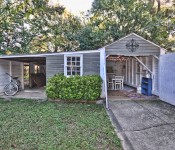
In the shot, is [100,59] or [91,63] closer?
[100,59]

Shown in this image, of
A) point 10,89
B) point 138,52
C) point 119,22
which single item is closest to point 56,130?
point 138,52

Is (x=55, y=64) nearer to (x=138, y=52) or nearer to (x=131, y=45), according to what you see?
(x=131, y=45)

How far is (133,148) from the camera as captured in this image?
153 inches

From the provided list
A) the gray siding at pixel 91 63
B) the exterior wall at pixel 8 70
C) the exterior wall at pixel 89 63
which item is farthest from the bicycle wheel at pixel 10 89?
the gray siding at pixel 91 63

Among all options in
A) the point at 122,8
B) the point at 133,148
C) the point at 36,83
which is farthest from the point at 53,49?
the point at 133,148

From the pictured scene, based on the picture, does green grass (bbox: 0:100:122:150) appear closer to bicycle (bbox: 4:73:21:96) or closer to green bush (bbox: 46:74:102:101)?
green bush (bbox: 46:74:102:101)

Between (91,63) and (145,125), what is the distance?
5.51 metres

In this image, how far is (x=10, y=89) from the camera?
1152 centimetres

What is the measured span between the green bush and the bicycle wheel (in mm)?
3433

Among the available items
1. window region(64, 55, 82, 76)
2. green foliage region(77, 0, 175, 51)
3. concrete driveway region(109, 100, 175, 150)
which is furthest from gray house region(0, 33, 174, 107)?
green foliage region(77, 0, 175, 51)

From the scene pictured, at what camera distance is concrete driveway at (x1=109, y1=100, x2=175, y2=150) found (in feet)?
13.4

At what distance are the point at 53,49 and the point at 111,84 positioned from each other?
9.24m

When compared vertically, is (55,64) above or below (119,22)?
below

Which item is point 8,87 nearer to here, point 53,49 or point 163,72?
point 163,72
